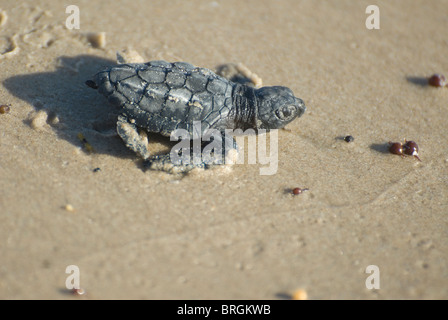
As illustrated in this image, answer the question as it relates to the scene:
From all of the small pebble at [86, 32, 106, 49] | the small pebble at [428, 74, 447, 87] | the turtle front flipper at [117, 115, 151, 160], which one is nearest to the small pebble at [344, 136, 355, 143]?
the small pebble at [428, 74, 447, 87]

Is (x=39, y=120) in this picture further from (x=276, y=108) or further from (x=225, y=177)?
(x=276, y=108)

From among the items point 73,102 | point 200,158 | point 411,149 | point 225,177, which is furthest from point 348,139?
point 73,102

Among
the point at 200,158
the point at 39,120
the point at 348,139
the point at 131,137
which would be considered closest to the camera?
the point at 131,137

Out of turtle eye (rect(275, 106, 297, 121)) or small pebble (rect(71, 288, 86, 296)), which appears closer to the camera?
small pebble (rect(71, 288, 86, 296))

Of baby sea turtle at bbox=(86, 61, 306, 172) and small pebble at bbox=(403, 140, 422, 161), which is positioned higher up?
baby sea turtle at bbox=(86, 61, 306, 172)

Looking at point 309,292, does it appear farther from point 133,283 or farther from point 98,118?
point 98,118

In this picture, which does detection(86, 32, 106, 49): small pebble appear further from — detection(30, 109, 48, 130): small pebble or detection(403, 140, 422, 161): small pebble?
detection(403, 140, 422, 161): small pebble
